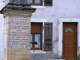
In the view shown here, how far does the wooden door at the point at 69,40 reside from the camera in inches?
436

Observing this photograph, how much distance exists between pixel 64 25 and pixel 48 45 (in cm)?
132

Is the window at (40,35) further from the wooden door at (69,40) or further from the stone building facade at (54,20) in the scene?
the wooden door at (69,40)

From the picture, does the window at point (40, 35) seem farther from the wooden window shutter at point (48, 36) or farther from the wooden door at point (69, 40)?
the wooden door at point (69, 40)

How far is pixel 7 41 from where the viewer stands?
6.50m

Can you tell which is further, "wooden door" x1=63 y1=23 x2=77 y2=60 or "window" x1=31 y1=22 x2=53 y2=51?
"wooden door" x1=63 y1=23 x2=77 y2=60

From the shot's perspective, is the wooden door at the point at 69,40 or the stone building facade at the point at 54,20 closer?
the stone building facade at the point at 54,20

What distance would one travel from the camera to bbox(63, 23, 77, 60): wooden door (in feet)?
36.3

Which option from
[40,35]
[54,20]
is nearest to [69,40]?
[54,20]

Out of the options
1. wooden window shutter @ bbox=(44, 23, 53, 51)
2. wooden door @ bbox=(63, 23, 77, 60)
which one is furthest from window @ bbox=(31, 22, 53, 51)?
wooden door @ bbox=(63, 23, 77, 60)

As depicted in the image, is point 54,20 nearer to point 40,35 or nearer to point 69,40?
point 40,35

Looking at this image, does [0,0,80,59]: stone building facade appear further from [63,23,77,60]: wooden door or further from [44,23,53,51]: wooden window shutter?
[63,23,77,60]: wooden door

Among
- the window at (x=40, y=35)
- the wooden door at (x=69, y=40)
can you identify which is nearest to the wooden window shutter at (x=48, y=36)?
the window at (x=40, y=35)

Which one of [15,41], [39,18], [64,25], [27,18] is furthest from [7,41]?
[64,25]

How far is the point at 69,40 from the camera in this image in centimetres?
1109
